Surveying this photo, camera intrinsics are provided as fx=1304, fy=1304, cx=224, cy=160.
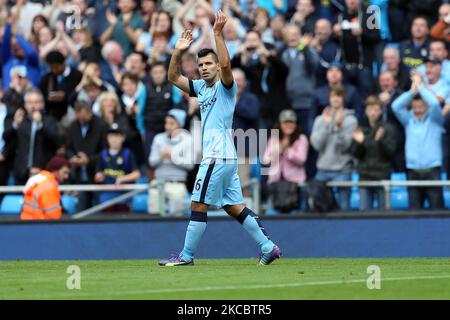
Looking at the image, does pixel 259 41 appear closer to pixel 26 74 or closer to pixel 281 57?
pixel 281 57

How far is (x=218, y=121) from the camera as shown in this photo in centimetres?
1433

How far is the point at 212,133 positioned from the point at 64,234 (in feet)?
21.8

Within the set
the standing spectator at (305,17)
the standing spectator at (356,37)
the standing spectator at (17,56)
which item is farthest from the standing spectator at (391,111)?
the standing spectator at (17,56)

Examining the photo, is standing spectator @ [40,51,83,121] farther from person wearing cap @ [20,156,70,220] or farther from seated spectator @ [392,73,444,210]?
seated spectator @ [392,73,444,210]

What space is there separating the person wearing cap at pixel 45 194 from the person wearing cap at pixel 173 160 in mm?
1470

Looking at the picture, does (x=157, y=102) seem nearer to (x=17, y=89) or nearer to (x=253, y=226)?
(x=17, y=89)

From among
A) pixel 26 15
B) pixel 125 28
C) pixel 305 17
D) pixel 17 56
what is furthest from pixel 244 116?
pixel 26 15

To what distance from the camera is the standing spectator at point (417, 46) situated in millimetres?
21297

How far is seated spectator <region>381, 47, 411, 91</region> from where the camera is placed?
21.0 meters

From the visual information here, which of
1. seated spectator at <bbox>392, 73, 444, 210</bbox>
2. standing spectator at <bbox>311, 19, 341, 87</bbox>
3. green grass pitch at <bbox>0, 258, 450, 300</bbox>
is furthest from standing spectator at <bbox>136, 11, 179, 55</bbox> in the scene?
green grass pitch at <bbox>0, 258, 450, 300</bbox>

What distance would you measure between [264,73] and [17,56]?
480 cm
